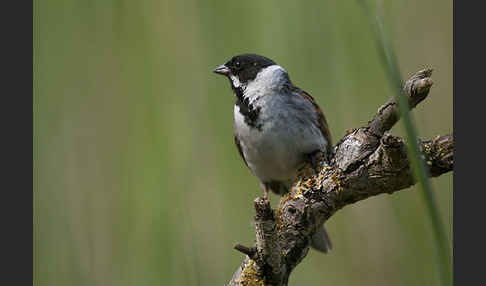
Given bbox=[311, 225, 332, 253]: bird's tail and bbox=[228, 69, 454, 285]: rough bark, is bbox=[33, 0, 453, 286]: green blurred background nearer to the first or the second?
bbox=[311, 225, 332, 253]: bird's tail

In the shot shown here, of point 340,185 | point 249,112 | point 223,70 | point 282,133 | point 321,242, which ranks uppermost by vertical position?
point 223,70

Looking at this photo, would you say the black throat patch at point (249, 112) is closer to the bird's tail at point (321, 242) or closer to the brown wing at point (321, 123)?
the brown wing at point (321, 123)

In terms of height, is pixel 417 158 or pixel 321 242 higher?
pixel 417 158

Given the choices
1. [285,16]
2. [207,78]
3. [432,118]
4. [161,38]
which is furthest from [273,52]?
[432,118]

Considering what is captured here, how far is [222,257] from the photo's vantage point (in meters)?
3.33

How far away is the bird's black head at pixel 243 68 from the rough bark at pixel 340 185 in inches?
39.9

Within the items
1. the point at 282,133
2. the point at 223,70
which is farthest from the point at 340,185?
the point at 223,70

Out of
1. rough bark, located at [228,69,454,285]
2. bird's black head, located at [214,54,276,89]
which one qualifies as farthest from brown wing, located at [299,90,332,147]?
rough bark, located at [228,69,454,285]

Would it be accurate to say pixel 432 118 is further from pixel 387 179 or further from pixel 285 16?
pixel 387 179

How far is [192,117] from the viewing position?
3326 mm

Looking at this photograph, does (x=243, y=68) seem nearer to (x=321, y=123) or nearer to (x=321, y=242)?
(x=321, y=123)

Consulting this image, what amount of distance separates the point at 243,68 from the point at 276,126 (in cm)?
52

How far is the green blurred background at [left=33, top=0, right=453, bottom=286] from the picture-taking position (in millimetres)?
3006

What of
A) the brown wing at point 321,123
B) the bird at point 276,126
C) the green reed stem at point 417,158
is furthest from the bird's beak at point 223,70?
the green reed stem at point 417,158
